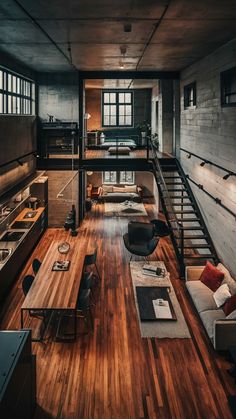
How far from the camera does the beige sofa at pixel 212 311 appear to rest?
251 inches

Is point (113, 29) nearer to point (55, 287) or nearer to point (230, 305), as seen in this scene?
point (55, 287)

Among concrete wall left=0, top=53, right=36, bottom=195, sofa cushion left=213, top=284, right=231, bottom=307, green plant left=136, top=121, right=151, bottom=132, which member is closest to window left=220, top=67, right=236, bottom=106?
sofa cushion left=213, top=284, right=231, bottom=307

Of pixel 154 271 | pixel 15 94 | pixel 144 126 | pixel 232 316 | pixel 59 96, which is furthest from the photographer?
pixel 144 126

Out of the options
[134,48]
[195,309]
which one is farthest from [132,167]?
[195,309]

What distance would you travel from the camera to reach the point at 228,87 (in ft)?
26.9

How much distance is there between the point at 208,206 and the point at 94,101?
1266 centimetres

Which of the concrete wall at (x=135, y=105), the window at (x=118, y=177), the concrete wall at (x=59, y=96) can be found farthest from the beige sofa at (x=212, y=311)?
the concrete wall at (x=135, y=105)

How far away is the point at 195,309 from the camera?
7855 millimetres

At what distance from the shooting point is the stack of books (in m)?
9.33

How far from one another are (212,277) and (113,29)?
5.15 m

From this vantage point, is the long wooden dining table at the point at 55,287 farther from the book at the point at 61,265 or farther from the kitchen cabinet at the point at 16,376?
the kitchen cabinet at the point at 16,376

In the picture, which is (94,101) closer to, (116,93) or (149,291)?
(116,93)

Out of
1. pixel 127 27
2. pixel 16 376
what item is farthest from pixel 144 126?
pixel 16 376

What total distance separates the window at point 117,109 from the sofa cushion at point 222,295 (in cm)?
1459
